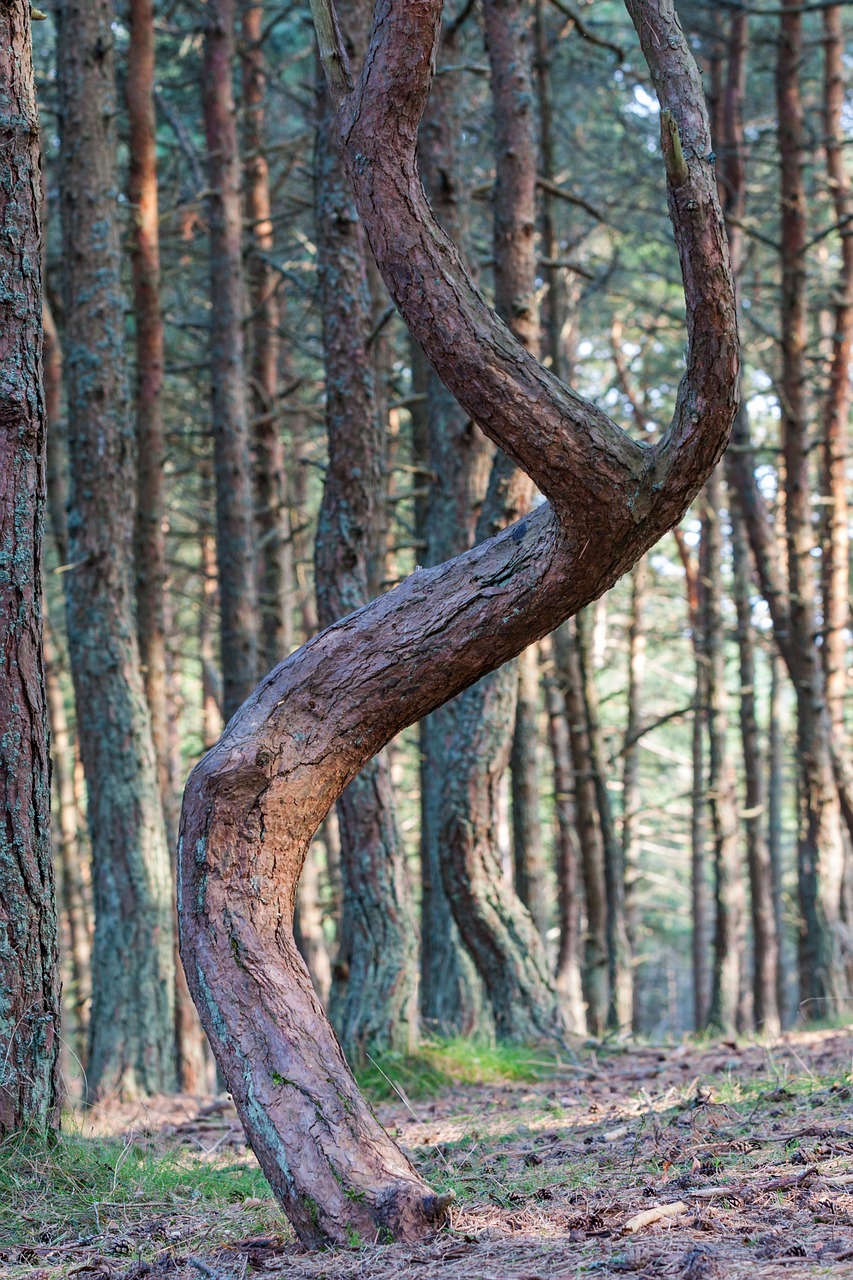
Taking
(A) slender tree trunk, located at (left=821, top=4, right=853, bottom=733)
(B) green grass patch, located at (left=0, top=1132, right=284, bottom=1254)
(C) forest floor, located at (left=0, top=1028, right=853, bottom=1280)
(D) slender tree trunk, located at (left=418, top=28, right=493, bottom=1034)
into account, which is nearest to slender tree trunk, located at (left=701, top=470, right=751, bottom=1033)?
(A) slender tree trunk, located at (left=821, top=4, right=853, bottom=733)

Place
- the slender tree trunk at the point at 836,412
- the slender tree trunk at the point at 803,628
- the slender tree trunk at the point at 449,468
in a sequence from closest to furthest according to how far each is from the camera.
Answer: the slender tree trunk at the point at 449,468 → the slender tree trunk at the point at 803,628 → the slender tree trunk at the point at 836,412

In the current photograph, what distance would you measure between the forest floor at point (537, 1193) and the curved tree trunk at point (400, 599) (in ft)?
1.27

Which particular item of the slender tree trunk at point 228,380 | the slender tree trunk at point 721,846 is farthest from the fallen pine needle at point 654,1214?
the slender tree trunk at point 721,846

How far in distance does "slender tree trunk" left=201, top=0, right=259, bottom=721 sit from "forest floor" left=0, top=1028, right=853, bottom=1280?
579cm

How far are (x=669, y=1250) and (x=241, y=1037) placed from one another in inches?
56.4

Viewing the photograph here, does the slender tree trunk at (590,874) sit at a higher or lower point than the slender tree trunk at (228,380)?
lower

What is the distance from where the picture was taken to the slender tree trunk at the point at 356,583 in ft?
23.8

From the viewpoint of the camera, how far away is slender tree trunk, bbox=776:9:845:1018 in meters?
11.4

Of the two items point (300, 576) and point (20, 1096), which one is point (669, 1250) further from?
point (300, 576)

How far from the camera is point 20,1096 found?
4.41 meters

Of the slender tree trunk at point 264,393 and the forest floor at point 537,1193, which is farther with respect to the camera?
the slender tree trunk at point 264,393

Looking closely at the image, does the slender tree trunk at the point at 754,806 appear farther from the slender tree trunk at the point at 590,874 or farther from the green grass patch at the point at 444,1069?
the green grass patch at the point at 444,1069

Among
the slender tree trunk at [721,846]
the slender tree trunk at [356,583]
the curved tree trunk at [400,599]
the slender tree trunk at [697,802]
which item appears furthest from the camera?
the slender tree trunk at [697,802]

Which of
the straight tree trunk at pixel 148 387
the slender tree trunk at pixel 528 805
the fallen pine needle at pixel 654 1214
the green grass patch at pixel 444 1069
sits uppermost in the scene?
the straight tree trunk at pixel 148 387
